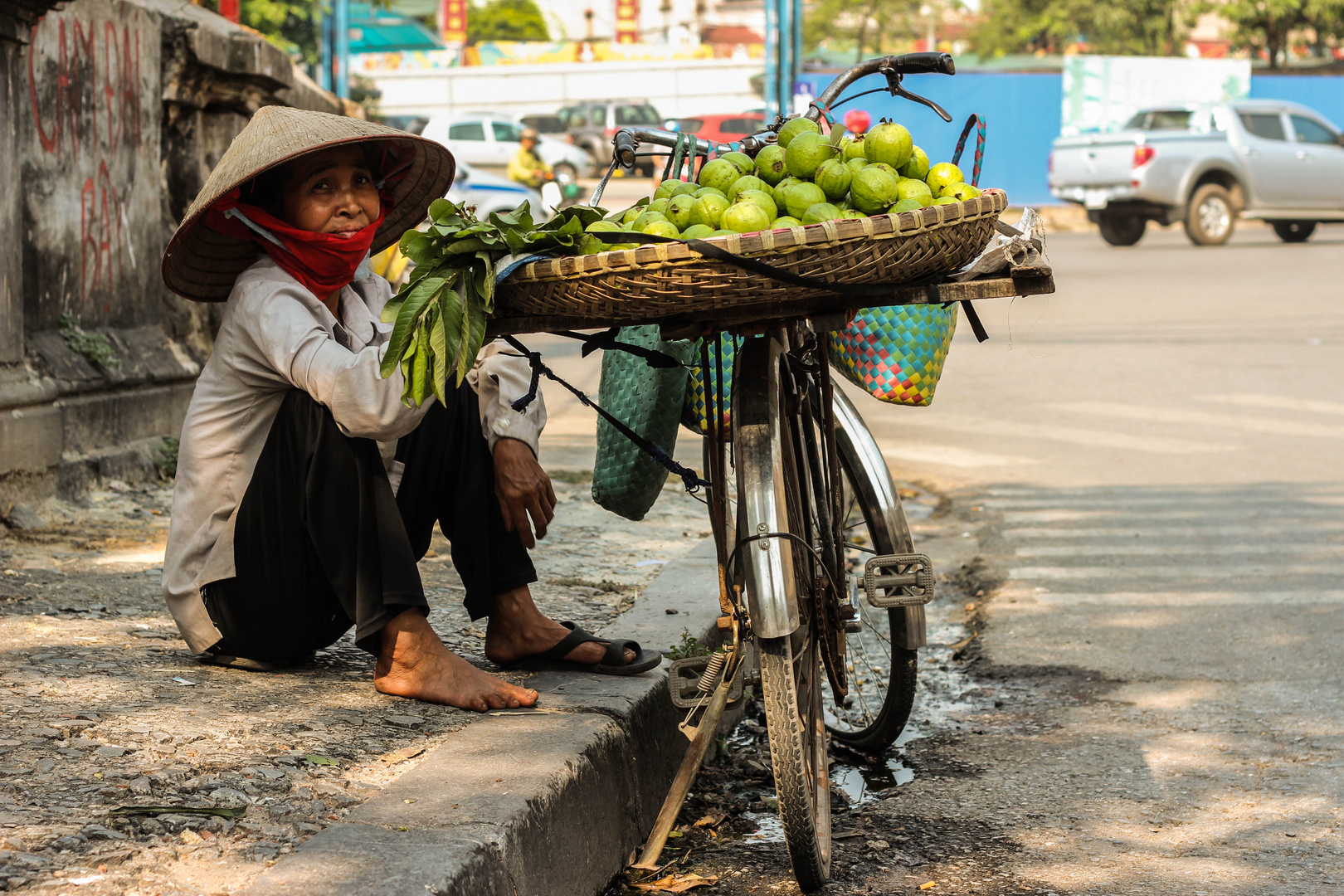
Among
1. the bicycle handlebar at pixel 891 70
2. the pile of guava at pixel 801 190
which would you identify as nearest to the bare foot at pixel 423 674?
the pile of guava at pixel 801 190

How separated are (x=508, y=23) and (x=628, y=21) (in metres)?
5.73

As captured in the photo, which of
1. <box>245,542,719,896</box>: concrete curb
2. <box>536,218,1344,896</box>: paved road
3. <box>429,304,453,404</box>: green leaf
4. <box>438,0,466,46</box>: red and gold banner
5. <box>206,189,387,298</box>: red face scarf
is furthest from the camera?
<box>438,0,466,46</box>: red and gold banner

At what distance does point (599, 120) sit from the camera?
3597 cm

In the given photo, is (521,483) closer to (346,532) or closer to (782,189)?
(346,532)

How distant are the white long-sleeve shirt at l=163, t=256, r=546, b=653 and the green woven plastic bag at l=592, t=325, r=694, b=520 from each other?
0.17m

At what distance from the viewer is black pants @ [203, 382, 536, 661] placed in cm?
262

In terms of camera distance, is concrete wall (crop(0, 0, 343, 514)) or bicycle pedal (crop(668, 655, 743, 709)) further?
concrete wall (crop(0, 0, 343, 514))

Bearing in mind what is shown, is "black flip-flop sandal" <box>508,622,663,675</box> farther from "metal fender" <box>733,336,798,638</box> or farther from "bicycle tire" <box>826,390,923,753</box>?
"metal fender" <box>733,336,798,638</box>

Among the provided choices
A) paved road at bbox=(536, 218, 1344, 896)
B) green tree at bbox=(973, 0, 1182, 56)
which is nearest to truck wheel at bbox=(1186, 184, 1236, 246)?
paved road at bbox=(536, 218, 1344, 896)

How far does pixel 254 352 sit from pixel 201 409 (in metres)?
0.18

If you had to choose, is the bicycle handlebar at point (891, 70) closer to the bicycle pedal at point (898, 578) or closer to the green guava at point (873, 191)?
the green guava at point (873, 191)

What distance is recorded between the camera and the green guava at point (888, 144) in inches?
88.7

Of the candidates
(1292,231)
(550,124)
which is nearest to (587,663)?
(1292,231)

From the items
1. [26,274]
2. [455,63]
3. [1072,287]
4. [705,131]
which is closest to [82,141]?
[26,274]
